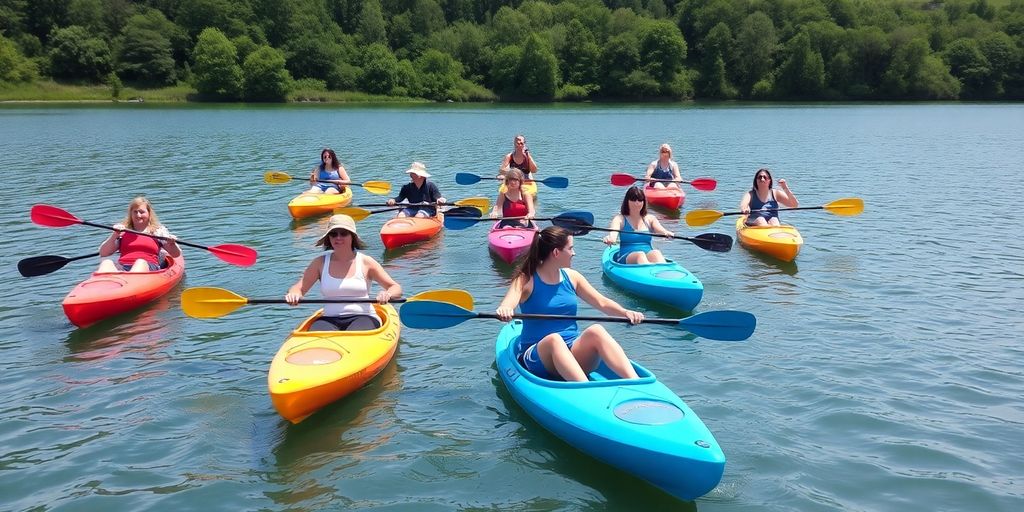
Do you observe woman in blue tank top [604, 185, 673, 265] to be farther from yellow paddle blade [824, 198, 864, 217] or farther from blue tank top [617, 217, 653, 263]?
yellow paddle blade [824, 198, 864, 217]

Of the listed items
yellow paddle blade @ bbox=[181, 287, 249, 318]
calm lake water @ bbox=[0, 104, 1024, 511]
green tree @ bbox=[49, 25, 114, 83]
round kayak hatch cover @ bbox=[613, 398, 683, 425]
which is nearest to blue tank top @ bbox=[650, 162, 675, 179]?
calm lake water @ bbox=[0, 104, 1024, 511]

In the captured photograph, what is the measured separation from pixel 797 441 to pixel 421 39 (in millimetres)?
89129

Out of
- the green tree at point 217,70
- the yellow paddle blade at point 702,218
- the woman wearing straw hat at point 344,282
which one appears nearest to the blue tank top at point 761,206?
the yellow paddle blade at point 702,218

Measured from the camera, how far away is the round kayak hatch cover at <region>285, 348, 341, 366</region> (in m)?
6.04

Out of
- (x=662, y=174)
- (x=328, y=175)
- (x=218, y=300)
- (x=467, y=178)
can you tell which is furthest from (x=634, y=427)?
(x=328, y=175)

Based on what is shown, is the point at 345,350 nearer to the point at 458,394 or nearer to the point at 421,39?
the point at 458,394

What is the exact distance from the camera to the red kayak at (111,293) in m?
7.92

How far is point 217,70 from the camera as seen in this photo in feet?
213

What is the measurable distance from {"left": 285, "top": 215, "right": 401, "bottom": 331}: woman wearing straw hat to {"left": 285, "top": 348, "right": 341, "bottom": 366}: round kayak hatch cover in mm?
522

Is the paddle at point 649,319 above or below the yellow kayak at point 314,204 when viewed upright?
above

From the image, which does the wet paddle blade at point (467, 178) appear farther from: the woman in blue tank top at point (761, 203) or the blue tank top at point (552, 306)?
A: the blue tank top at point (552, 306)

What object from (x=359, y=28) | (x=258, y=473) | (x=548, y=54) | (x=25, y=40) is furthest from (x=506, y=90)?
(x=258, y=473)

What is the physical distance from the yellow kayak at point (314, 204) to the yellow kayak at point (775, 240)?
8179mm

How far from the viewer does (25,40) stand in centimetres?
6950
